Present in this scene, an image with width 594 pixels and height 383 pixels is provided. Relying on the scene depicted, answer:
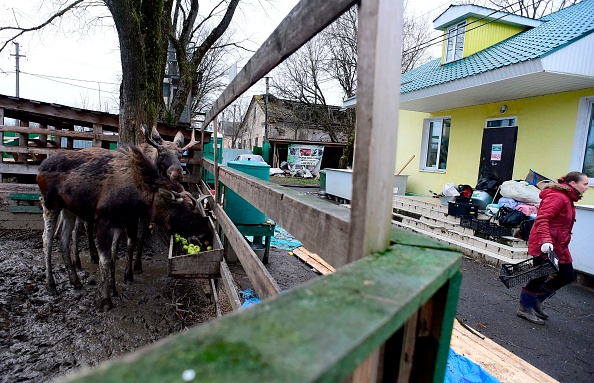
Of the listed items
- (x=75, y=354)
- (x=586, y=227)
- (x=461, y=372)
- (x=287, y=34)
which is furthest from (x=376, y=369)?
(x=586, y=227)

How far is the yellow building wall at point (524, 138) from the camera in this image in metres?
7.95

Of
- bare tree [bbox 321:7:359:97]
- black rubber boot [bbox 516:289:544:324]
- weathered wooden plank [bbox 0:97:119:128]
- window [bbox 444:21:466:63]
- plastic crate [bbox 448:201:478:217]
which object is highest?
bare tree [bbox 321:7:359:97]

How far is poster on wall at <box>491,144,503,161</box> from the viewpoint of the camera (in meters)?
9.57

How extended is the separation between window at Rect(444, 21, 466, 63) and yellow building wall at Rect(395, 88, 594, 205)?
8.36ft

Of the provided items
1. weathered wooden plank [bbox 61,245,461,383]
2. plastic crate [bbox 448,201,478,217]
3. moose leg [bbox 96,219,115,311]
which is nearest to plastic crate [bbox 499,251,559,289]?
plastic crate [bbox 448,201,478,217]

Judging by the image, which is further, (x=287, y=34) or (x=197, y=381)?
(x=287, y=34)

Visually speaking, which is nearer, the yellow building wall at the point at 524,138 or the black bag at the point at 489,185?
the yellow building wall at the point at 524,138

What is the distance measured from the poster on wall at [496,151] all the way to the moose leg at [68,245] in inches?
407

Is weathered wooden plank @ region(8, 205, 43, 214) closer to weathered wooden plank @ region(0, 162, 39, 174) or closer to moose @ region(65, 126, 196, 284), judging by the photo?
weathered wooden plank @ region(0, 162, 39, 174)

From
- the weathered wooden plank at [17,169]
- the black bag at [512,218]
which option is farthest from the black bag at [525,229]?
the weathered wooden plank at [17,169]

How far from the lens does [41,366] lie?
3.05 meters

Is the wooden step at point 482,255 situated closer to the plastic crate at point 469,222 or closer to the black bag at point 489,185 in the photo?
the plastic crate at point 469,222

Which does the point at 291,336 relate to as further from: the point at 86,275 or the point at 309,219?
the point at 86,275

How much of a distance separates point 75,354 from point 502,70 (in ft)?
30.2
